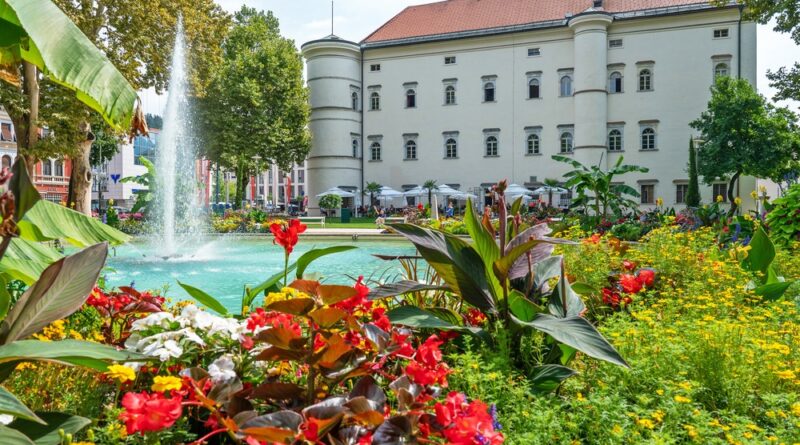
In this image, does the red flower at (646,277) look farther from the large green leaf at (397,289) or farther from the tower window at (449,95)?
the tower window at (449,95)

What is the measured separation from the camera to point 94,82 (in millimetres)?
2783

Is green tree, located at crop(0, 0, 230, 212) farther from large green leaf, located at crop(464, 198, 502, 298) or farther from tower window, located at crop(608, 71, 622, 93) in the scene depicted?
tower window, located at crop(608, 71, 622, 93)

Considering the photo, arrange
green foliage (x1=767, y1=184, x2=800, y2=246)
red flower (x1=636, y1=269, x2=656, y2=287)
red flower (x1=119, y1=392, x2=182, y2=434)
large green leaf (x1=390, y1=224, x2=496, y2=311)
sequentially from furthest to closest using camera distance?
green foliage (x1=767, y1=184, x2=800, y2=246) → red flower (x1=636, y1=269, x2=656, y2=287) → large green leaf (x1=390, y1=224, x2=496, y2=311) → red flower (x1=119, y1=392, x2=182, y2=434)

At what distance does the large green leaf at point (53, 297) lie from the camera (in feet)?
5.91

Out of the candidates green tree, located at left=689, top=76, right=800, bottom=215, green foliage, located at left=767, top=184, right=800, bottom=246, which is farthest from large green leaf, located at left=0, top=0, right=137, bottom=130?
green tree, located at left=689, top=76, right=800, bottom=215

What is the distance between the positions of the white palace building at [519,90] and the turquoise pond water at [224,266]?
21.6 meters

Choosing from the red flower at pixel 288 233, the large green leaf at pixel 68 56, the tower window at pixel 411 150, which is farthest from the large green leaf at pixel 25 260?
the tower window at pixel 411 150

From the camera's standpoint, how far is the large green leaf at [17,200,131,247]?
3170 mm

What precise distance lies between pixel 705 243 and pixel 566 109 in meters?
33.2

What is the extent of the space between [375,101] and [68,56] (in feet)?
136

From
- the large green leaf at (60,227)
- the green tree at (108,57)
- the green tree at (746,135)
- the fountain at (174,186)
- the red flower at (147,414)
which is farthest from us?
the green tree at (746,135)

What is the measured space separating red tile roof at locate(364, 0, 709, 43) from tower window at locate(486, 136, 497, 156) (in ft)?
25.6

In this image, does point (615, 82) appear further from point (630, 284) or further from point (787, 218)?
point (630, 284)

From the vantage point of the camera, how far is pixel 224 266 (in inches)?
556
